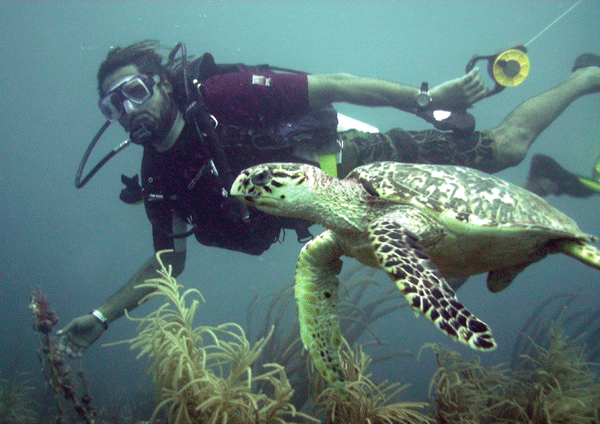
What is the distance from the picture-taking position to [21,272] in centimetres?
3431

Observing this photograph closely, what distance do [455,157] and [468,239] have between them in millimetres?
1790

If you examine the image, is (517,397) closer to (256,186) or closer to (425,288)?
(425,288)

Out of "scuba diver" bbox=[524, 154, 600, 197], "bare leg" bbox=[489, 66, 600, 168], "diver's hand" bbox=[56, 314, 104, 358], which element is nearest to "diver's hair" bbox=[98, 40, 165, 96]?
"diver's hand" bbox=[56, 314, 104, 358]

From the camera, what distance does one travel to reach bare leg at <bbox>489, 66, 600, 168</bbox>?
3.49 metres

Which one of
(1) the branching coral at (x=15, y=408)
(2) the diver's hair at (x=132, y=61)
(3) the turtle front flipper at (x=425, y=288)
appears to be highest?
(2) the diver's hair at (x=132, y=61)

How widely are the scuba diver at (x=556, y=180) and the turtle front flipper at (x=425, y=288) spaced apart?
2.92 metres

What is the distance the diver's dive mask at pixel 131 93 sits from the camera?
3271mm

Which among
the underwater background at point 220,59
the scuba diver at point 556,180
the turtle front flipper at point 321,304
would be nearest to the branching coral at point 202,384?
the turtle front flipper at point 321,304

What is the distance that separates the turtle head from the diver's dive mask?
2.03 m

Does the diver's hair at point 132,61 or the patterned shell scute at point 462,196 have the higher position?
the diver's hair at point 132,61

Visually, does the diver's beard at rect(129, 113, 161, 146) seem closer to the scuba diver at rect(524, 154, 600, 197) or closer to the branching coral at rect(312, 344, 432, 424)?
the branching coral at rect(312, 344, 432, 424)

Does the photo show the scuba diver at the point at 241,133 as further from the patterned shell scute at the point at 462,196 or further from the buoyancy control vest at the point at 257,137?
the patterned shell scute at the point at 462,196

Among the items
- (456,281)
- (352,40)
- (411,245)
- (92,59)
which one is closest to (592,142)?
(352,40)

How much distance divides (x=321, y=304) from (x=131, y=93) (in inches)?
118
